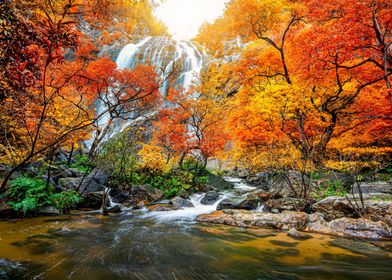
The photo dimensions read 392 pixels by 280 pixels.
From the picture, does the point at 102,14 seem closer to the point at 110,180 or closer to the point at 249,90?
the point at 110,180

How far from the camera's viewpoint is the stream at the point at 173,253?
3826 mm

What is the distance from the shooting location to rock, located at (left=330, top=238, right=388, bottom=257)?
4.86m

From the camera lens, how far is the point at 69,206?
8.53 m

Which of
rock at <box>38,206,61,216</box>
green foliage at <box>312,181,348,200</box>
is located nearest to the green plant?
rock at <box>38,206,61,216</box>

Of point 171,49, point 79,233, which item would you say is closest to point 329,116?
point 79,233

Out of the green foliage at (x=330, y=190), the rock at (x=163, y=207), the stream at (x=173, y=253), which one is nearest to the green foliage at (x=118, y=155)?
the rock at (x=163, y=207)

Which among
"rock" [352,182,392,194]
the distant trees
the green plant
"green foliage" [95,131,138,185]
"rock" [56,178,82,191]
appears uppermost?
the distant trees

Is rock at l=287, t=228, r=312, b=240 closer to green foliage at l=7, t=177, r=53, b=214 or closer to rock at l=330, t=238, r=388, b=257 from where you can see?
rock at l=330, t=238, r=388, b=257

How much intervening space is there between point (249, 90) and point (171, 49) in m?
20.7

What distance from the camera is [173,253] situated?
15.8 ft

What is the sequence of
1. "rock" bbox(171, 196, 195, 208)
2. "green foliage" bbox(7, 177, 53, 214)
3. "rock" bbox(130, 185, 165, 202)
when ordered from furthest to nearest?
1. "rock" bbox(130, 185, 165, 202)
2. "rock" bbox(171, 196, 195, 208)
3. "green foliage" bbox(7, 177, 53, 214)

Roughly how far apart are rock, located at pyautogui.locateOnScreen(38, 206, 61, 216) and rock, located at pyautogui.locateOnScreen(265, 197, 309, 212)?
8.59 m

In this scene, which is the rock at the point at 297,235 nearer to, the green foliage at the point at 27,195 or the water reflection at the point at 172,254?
the water reflection at the point at 172,254

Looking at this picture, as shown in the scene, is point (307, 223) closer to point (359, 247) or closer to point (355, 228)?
point (355, 228)
